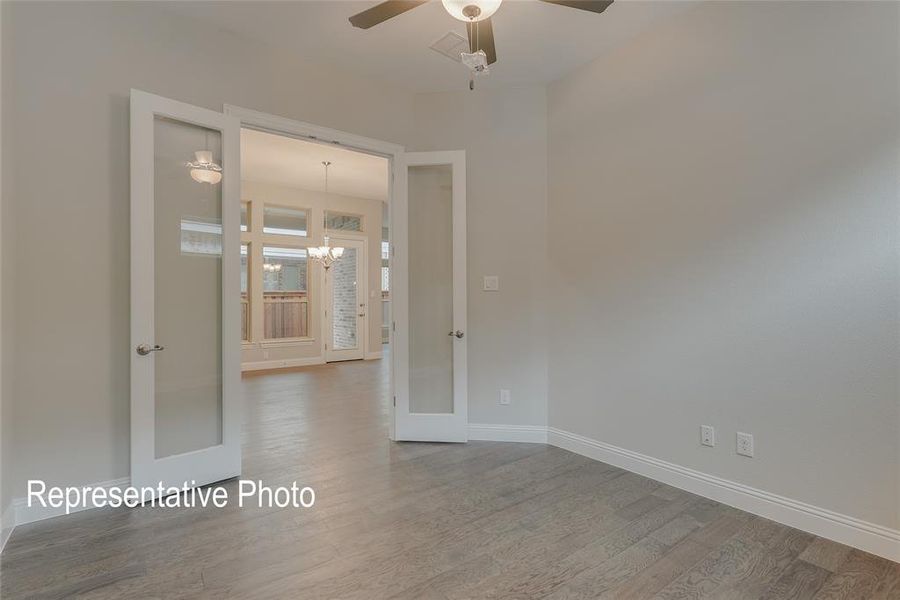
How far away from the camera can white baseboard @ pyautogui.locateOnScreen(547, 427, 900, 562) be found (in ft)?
6.45

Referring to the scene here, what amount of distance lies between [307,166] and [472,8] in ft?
17.0

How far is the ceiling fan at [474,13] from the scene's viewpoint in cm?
177

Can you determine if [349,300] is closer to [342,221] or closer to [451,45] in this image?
[342,221]

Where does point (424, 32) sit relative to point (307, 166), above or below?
below

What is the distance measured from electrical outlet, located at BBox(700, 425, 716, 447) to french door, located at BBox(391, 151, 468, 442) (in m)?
1.71

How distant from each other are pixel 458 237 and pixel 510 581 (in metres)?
2.47

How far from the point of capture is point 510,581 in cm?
178

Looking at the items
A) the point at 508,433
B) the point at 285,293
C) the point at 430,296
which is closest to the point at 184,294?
the point at 430,296

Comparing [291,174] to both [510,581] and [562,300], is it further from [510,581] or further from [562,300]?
[510,581]

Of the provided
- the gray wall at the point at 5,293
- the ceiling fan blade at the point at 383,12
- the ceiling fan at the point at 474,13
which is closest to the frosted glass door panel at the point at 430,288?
the ceiling fan at the point at 474,13

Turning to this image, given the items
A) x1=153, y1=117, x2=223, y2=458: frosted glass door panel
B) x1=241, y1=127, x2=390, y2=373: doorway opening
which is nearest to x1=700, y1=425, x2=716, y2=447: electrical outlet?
x1=153, y1=117, x2=223, y2=458: frosted glass door panel

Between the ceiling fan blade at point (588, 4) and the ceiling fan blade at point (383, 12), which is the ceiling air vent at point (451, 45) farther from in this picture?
the ceiling fan blade at point (588, 4)

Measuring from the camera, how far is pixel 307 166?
6371mm

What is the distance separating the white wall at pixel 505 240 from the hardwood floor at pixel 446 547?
32.1 inches
